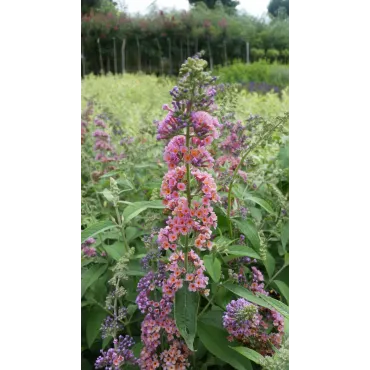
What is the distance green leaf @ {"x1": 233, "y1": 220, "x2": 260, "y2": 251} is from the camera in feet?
2.85

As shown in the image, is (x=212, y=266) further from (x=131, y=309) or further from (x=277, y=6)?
(x=277, y=6)

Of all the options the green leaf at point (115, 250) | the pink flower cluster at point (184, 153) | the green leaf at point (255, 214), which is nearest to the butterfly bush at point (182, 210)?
the pink flower cluster at point (184, 153)

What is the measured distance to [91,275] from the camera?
953mm

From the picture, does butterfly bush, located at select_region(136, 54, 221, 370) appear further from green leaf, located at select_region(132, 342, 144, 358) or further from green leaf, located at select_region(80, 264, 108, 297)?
green leaf, located at select_region(80, 264, 108, 297)

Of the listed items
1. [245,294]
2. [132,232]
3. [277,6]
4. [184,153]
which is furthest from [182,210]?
[277,6]

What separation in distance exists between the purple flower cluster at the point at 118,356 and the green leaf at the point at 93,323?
0.32 ft

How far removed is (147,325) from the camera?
80cm

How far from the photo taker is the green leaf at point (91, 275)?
925mm

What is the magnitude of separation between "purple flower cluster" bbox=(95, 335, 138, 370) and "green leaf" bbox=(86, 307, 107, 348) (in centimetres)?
10

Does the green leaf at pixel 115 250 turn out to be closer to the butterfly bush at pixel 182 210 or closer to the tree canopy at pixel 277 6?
the butterfly bush at pixel 182 210
